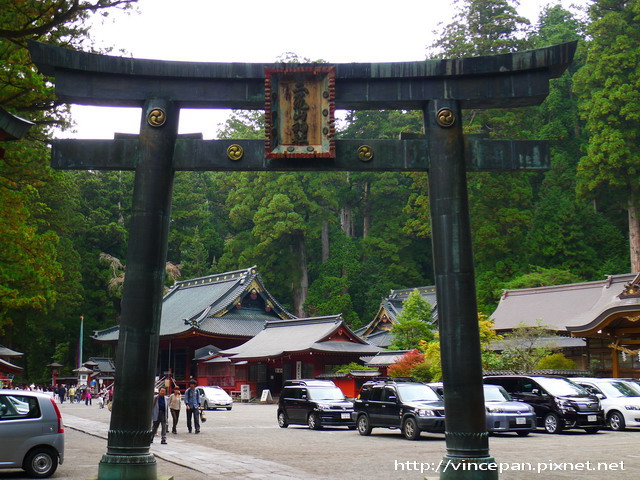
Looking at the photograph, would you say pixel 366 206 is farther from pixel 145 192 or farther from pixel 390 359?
pixel 145 192

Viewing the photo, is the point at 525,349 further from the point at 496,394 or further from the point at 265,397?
the point at 265,397

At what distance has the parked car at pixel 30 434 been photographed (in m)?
12.1

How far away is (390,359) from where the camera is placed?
4241cm

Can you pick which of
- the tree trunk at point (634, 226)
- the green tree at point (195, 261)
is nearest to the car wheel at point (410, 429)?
the tree trunk at point (634, 226)

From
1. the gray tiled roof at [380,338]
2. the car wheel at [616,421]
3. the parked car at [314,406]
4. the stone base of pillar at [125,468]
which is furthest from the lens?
the gray tiled roof at [380,338]

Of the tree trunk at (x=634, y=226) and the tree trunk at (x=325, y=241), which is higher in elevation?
the tree trunk at (x=325, y=241)

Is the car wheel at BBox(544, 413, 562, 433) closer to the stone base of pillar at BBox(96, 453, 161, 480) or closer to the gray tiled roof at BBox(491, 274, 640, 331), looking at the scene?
the stone base of pillar at BBox(96, 453, 161, 480)

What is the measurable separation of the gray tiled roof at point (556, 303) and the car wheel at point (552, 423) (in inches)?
675

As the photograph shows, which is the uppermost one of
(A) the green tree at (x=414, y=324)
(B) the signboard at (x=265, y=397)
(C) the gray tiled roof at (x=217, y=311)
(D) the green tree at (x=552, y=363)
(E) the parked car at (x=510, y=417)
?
(C) the gray tiled roof at (x=217, y=311)

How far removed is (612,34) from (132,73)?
159 feet

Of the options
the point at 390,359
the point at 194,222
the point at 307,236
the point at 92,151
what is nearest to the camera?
the point at 92,151

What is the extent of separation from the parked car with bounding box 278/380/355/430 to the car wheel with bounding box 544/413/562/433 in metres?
6.49

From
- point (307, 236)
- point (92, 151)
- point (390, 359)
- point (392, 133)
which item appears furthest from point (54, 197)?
point (92, 151)

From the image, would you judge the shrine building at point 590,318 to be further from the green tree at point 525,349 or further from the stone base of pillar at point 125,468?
the stone base of pillar at point 125,468
